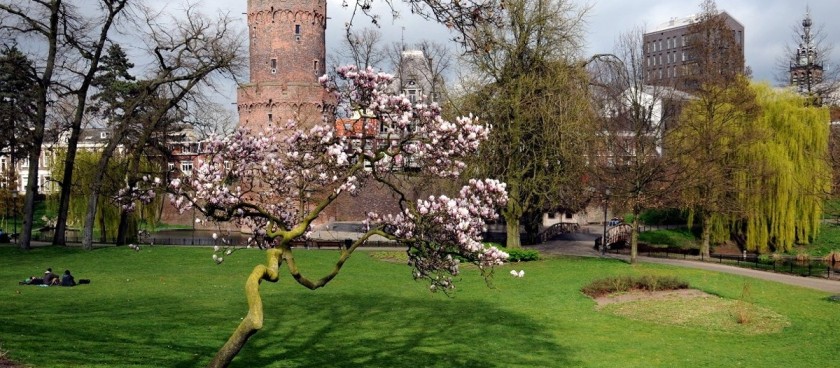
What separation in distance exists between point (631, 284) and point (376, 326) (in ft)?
35.6

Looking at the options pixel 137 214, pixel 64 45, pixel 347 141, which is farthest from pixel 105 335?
pixel 137 214

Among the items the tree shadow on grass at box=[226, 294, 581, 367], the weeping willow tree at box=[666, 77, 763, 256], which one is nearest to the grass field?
the tree shadow on grass at box=[226, 294, 581, 367]

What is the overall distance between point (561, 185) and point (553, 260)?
3535 mm

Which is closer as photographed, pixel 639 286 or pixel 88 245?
pixel 639 286

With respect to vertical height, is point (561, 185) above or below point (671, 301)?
above

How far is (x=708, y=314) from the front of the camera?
2020cm

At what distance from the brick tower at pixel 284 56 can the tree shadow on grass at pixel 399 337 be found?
131ft

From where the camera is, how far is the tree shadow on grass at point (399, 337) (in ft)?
44.6

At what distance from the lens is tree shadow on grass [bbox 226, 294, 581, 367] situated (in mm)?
13594

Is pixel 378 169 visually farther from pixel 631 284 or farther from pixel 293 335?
pixel 631 284

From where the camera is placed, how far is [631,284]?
24.6 m

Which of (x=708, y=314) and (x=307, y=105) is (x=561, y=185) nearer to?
(x=708, y=314)

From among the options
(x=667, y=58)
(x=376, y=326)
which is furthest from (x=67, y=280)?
(x=667, y=58)

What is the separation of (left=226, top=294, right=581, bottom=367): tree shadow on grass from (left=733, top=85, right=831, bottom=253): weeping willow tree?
77.0 feet
